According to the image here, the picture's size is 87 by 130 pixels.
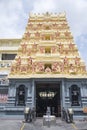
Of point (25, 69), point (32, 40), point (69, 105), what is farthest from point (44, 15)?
point (69, 105)

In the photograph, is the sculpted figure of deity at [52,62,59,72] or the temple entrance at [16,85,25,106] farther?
the sculpted figure of deity at [52,62,59,72]

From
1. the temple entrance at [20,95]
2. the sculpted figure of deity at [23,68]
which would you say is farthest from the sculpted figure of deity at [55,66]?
the temple entrance at [20,95]

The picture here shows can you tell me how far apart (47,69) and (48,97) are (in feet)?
20.2

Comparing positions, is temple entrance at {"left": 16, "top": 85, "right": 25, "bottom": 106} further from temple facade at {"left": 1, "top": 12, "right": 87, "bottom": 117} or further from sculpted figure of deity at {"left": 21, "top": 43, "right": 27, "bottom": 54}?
sculpted figure of deity at {"left": 21, "top": 43, "right": 27, "bottom": 54}

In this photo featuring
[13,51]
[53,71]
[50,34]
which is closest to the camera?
[53,71]

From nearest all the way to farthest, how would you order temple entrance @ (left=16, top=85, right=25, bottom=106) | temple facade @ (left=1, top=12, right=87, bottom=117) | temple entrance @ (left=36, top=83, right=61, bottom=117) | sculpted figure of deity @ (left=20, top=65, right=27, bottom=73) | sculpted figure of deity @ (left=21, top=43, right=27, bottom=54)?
temple facade @ (left=1, top=12, right=87, bottom=117) → temple entrance @ (left=16, top=85, right=25, bottom=106) → sculpted figure of deity @ (left=20, top=65, right=27, bottom=73) → sculpted figure of deity @ (left=21, top=43, right=27, bottom=54) → temple entrance @ (left=36, top=83, right=61, bottom=117)

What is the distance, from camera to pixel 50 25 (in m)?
29.1

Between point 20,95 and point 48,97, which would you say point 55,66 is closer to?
point 20,95

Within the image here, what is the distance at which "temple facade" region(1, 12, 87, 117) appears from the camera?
2333cm

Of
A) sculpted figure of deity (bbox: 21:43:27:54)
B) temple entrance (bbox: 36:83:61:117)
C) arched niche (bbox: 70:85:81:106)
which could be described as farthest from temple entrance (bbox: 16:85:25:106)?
arched niche (bbox: 70:85:81:106)

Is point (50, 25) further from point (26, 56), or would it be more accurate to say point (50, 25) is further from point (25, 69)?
point (25, 69)

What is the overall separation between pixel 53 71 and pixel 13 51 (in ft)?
36.7

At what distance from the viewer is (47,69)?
2461 centimetres

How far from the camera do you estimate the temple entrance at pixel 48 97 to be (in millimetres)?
27234
